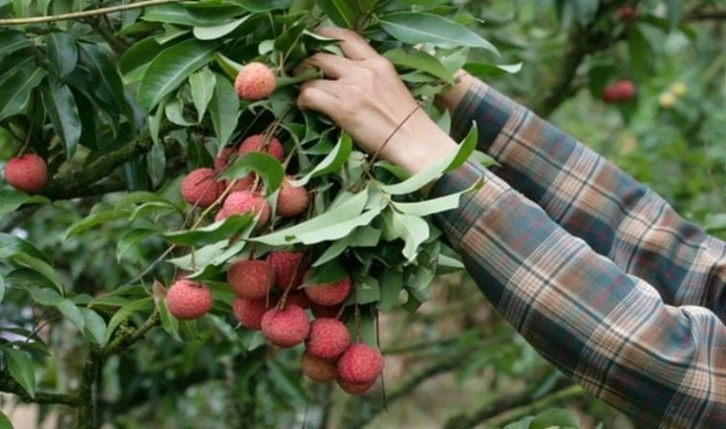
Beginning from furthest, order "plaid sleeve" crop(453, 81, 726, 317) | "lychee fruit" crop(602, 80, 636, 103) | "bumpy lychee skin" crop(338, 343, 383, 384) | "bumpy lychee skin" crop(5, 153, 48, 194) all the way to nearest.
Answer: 1. "lychee fruit" crop(602, 80, 636, 103)
2. "plaid sleeve" crop(453, 81, 726, 317)
3. "bumpy lychee skin" crop(5, 153, 48, 194)
4. "bumpy lychee skin" crop(338, 343, 383, 384)

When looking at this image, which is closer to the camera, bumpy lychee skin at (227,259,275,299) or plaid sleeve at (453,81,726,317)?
bumpy lychee skin at (227,259,275,299)

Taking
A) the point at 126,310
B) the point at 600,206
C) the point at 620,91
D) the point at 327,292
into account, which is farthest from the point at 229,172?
the point at 620,91

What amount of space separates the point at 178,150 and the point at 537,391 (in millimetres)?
1185

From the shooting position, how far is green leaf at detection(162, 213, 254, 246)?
982 millimetres

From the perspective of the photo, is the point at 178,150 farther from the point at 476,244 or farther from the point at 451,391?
the point at 451,391

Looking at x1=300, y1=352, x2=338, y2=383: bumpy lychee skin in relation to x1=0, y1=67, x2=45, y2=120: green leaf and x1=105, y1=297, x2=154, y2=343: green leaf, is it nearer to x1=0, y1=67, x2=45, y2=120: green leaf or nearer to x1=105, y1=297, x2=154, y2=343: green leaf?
x1=105, y1=297, x2=154, y2=343: green leaf

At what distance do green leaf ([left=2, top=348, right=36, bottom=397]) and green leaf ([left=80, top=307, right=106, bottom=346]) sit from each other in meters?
0.07

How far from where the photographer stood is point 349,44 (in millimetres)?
1188

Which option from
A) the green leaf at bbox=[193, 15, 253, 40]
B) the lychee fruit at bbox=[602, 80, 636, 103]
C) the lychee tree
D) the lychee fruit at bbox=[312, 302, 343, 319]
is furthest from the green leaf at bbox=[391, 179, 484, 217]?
the lychee fruit at bbox=[602, 80, 636, 103]

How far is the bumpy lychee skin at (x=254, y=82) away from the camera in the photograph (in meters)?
→ 1.08

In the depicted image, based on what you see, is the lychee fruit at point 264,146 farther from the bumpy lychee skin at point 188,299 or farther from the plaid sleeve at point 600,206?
the plaid sleeve at point 600,206

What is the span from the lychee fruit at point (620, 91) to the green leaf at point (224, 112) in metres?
1.74

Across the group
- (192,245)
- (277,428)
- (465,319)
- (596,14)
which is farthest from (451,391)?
(192,245)

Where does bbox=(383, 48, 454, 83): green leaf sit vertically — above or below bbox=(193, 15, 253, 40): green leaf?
below
